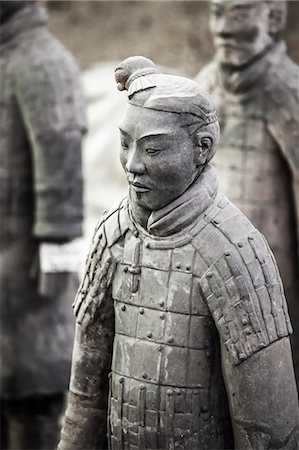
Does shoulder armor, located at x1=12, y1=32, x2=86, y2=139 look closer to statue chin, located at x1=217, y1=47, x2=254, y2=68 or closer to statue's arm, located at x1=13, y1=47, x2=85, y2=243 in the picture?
statue's arm, located at x1=13, y1=47, x2=85, y2=243

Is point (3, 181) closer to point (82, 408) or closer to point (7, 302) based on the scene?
point (7, 302)

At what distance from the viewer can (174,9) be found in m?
10.6

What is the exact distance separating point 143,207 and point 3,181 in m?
2.07

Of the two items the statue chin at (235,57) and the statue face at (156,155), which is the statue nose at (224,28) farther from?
the statue face at (156,155)

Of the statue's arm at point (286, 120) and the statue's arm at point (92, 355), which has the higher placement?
the statue's arm at point (286, 120)

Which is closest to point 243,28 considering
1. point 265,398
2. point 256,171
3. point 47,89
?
point 256,171

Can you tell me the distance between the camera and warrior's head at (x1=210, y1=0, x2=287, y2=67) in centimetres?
601

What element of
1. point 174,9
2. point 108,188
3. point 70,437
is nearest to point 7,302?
point 70,437

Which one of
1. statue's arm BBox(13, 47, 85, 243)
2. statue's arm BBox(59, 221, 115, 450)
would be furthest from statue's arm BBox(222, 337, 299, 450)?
statue's arm BBox(13, 47, 85, 243)

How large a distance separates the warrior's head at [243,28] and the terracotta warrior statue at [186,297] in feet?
5.12

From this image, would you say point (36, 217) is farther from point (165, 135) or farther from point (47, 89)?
point (165, 135)

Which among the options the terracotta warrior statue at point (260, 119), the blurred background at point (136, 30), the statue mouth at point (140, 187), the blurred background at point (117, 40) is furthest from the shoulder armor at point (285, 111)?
the blurred background at point (136, 30)

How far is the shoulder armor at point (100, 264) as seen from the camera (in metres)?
4.57

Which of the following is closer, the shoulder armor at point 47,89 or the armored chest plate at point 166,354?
the armored chest plate at point 166,354
